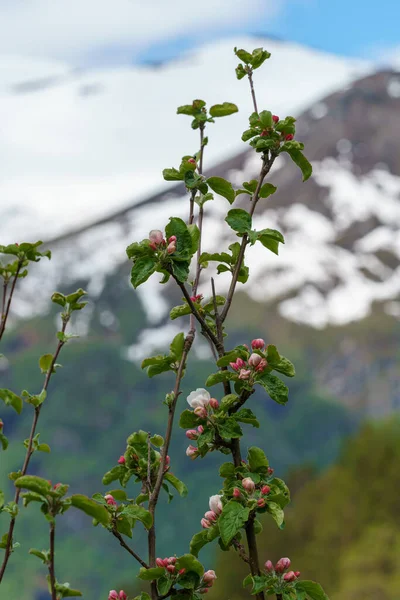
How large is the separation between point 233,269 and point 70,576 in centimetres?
18833

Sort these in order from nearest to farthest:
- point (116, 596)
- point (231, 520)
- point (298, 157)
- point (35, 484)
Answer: point (35, 484)
point (231, 520)
point (116, 596)
point (298, 157)

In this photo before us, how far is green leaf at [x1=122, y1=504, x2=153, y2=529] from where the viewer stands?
322 cm

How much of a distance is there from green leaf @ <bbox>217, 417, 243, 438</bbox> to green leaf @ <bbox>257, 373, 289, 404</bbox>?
0.20 meters

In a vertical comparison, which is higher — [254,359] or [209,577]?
[254,359]

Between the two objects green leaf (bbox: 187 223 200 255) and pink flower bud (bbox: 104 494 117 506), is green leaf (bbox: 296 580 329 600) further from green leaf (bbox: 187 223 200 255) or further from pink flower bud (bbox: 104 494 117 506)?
green leaf (bbox: 187 223 200 255)

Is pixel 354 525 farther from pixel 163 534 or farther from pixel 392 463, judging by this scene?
pixel 163 534

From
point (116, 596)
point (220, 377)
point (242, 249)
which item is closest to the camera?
point (220, 377)

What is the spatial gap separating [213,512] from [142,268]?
115cm

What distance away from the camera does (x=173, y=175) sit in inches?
149

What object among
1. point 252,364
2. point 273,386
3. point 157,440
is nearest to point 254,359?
point 252,364

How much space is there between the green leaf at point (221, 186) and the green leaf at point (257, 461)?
3.80ft

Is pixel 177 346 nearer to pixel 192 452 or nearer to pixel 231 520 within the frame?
pixel 192 452

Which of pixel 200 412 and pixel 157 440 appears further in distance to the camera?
pixel 157 440

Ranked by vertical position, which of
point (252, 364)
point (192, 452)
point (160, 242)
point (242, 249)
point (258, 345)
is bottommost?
point (192, 452)
